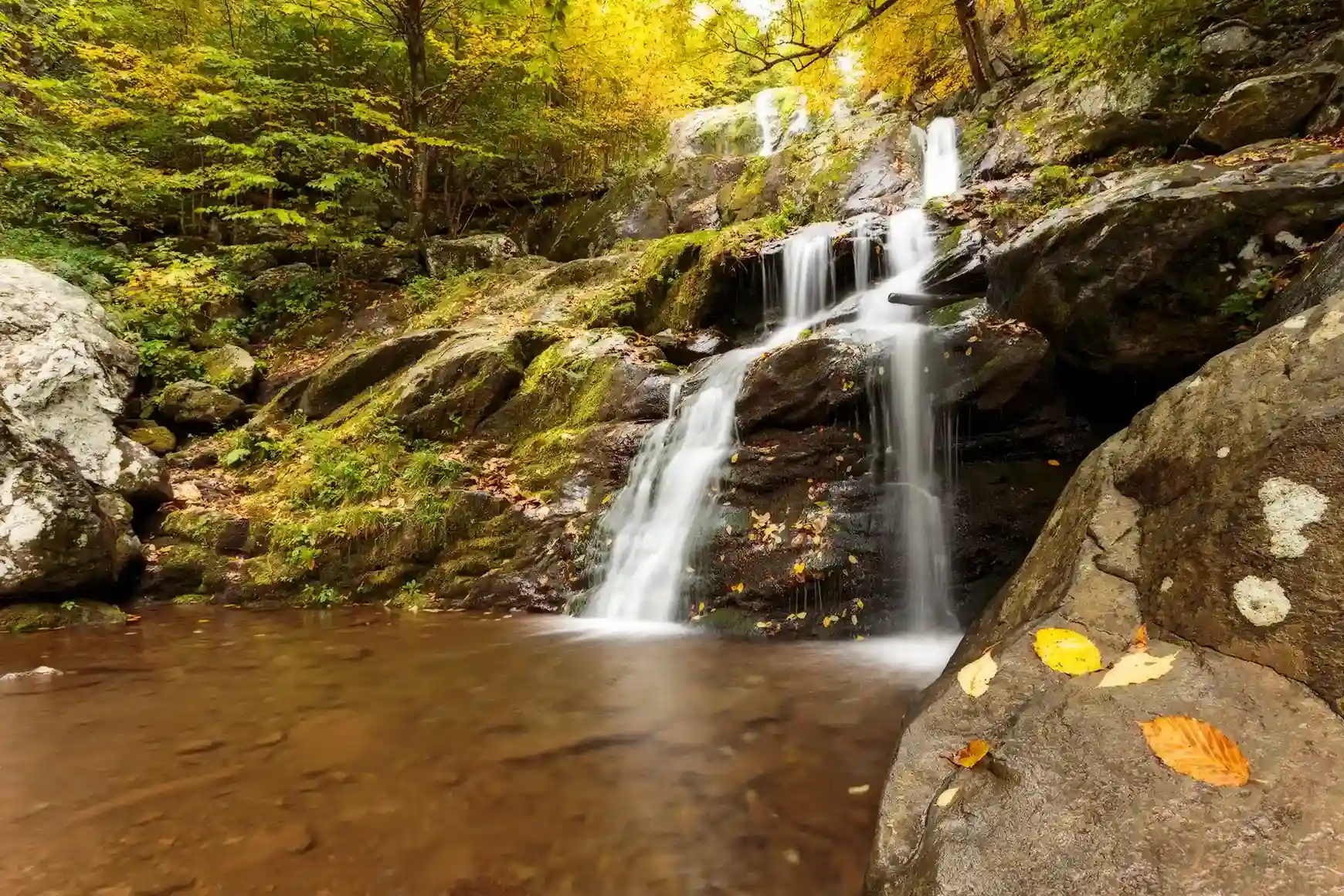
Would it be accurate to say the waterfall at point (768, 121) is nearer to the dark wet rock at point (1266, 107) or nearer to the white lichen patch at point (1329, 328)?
the dark wet rock at point (1266, 107)

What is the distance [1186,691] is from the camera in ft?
5.61

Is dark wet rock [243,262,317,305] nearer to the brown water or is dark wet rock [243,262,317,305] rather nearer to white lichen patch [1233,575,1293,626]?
the brown water

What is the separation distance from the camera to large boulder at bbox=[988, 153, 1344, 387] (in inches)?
159

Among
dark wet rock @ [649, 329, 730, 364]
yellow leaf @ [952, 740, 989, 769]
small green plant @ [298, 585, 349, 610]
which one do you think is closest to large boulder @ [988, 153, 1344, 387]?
yellow leaf @ [952, 740, 989, 769]

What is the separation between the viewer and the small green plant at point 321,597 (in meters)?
6.19

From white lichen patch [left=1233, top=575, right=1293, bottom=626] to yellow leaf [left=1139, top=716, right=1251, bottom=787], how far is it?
359 mm

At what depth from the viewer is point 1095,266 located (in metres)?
4.60

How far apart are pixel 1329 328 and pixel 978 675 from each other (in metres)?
1.62

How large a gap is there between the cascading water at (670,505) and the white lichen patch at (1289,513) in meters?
4.01

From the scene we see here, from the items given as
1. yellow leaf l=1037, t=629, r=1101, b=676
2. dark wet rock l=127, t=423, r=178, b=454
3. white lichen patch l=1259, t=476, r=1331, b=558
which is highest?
dark wet rock l=127, t=423, r=178, b=454

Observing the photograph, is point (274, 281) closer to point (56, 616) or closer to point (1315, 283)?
point (56, 616)

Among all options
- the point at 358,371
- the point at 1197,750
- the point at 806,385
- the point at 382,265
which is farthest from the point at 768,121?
the point at 1197,750

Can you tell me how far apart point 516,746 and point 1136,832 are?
7.52 ft

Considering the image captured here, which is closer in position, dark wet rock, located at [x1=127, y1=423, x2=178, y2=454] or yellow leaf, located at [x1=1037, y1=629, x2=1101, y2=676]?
yellow leaf, located at [x1=1037, y1=629, x2=1101, y2=676]
